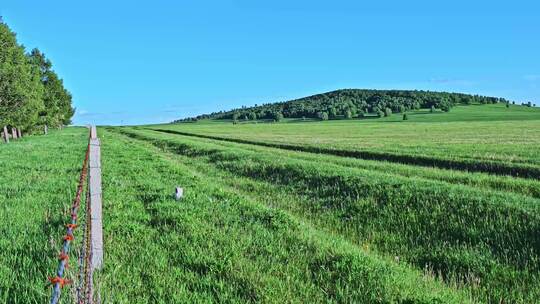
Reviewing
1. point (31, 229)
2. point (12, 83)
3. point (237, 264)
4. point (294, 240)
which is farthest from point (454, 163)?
point (12, 83)

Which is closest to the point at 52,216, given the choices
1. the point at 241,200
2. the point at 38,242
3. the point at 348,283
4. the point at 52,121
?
the point at 38,242

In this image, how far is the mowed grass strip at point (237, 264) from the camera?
5285 mm

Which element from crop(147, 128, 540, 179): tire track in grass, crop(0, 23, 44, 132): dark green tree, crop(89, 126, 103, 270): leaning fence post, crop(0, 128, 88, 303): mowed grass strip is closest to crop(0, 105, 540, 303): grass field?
crop(0, 128, 88, 303): mowed grass strip

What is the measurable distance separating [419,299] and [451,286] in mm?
1165

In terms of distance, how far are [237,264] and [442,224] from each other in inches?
202

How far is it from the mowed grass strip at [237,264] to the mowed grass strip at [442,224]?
3.34 ft

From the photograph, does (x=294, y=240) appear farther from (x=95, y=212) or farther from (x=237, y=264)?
(x=95, y=212)

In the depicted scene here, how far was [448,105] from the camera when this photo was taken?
6427 inches

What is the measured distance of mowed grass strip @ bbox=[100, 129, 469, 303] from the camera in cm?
529

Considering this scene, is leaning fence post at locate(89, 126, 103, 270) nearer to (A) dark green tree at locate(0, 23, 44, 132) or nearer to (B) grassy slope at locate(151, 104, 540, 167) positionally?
(B) grassy slope at locate(151, 104, 540, 167)

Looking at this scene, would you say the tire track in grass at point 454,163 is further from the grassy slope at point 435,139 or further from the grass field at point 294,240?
the grass field at point 294,240

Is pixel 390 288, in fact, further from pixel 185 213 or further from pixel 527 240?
pixel 185 213

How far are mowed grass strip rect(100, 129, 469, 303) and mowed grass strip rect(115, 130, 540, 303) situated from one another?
1017 millimetres

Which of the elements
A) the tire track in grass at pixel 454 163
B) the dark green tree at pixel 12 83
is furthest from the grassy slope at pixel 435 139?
the dark green tree at pixel 12 83
